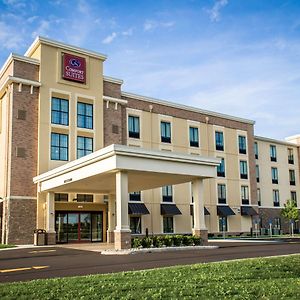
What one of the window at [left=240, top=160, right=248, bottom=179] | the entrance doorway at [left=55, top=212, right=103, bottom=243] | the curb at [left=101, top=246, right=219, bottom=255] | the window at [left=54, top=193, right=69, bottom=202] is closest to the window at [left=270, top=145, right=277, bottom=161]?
the window at [left=240, top=160, right=248, bottom=179]

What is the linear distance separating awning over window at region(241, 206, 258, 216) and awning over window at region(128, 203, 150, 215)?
509 inches

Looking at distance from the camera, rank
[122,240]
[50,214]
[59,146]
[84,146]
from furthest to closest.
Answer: [84,146] < [59,146] < [50,214] < [122,240]

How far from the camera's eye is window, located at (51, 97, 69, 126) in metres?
34.3

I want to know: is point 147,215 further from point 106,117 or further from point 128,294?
point 128,294

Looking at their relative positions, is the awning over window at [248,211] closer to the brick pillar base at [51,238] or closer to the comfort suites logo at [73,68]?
the comfort suites logo at [73,68]

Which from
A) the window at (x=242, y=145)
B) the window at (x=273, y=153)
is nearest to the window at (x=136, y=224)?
the window at (x=242, y=145)

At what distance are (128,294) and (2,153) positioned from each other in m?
27.8

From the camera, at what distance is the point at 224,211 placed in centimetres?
4472

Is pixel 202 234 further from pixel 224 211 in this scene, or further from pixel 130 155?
pixel 224 211

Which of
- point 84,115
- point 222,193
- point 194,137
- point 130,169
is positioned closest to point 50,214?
point 84,115

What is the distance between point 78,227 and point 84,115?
8.91 metres

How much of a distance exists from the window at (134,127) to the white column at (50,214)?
1098 centimetres

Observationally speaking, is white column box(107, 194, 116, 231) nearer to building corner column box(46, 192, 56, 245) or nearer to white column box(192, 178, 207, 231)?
building corner column box(46, 192, 56, 245)

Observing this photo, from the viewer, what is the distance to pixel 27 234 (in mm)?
31484
